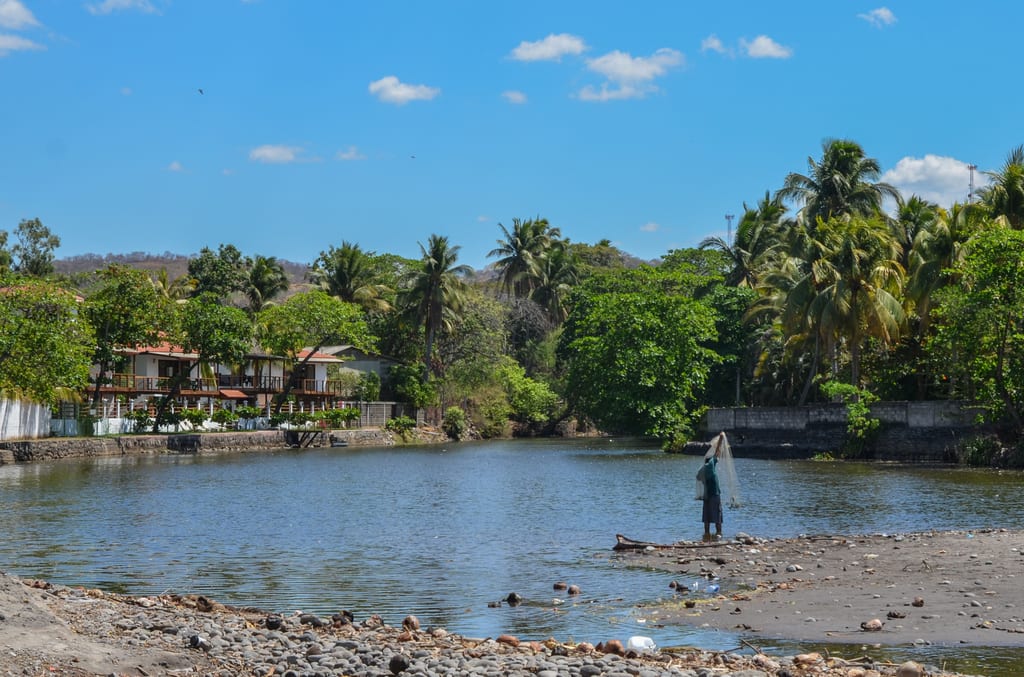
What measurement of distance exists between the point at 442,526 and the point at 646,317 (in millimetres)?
38067

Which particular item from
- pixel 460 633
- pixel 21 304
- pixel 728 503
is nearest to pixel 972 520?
pixel 728 503

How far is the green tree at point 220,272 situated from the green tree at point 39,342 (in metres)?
39.3

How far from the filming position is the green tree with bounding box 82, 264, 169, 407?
65188 millimetres

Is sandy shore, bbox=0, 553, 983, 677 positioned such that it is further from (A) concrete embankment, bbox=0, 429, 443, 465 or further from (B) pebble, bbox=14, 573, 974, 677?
(A) concrete embankment, bbox=0, 429, 443, 465

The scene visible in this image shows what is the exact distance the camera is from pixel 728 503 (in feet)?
99.7

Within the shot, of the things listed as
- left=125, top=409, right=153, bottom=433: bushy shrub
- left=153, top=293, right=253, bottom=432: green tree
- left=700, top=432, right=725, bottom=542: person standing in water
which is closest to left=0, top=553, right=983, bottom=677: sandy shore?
left=700, top=432, right=725, bottom=542: person standing in water

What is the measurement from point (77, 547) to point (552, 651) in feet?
46.9

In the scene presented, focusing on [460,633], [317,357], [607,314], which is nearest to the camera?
[460,633]

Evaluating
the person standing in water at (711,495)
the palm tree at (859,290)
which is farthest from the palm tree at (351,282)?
the person standing in water at (711,495)

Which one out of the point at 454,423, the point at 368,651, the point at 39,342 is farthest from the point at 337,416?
the point at 368,651

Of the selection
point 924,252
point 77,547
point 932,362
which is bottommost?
point 77,547

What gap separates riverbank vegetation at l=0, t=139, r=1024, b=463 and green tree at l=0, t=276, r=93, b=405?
99 mm

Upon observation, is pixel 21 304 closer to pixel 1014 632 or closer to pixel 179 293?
pixel 179 293

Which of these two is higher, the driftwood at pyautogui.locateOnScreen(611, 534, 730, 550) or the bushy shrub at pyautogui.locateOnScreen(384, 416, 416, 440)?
the bushy shrub at pyautogui.locateOnScreen(384, 416, 416, 440)
